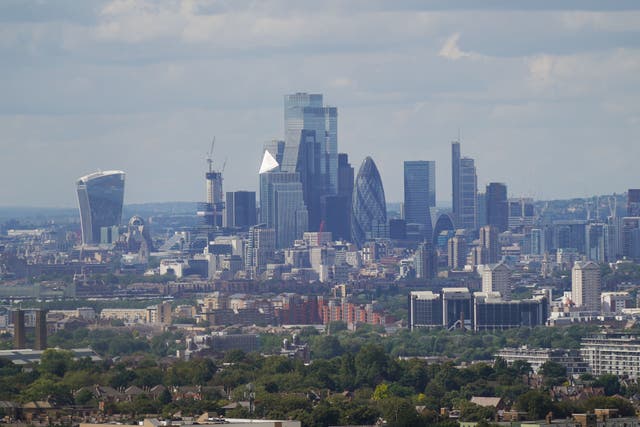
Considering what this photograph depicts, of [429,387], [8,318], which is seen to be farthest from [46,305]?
[429,387]

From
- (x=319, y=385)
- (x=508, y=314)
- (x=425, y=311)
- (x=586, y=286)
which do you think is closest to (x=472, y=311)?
(x=508, y=314)

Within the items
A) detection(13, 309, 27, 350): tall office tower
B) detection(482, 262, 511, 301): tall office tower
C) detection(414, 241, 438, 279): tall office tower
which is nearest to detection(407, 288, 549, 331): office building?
detection(482, 262, 511, 301): tall office tower

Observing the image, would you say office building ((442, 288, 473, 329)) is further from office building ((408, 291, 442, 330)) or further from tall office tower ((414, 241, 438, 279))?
tall office tower ((414, 241, 438, 279))

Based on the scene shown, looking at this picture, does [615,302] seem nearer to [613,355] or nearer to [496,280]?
[496,280]

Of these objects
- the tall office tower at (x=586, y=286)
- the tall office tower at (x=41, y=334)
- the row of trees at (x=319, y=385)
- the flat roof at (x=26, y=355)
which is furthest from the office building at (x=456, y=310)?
the row of trees at (x=319, y=385)

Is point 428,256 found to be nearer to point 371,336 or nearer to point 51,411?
point 371,336

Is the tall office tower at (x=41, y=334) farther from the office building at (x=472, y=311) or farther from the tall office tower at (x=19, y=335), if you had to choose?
the office building at (x=472, y=311)
